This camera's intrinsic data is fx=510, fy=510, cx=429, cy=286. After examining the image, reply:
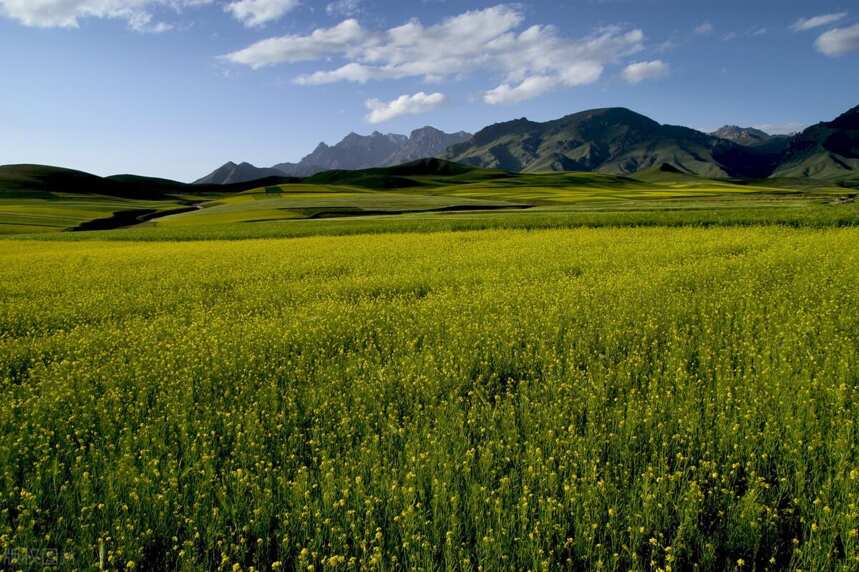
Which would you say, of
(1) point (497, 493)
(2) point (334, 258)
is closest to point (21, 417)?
(1) point (497, 493)

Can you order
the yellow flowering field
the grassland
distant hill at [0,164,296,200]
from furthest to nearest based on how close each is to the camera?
distant hill at [0,164,296,200] → the grassland → the yellow flowering field

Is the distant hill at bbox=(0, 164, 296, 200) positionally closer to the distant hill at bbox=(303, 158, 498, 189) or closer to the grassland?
the grassland

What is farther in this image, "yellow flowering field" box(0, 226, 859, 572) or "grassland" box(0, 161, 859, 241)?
"grassland" box(0, 161, 859, 241)

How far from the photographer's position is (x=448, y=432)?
583 centimetres

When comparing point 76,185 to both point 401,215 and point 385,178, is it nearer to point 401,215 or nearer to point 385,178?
point 385,178

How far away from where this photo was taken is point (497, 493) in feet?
15.8

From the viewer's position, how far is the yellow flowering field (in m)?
4.20

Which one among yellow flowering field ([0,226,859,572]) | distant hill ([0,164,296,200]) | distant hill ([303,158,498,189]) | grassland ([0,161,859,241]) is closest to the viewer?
yellow flowering field ([0,226,859,572])

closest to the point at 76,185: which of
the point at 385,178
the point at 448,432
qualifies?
the point at 385,178

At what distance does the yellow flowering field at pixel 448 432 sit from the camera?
4.20m

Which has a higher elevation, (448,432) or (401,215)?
(401,215)

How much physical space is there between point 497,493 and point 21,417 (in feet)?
21.4

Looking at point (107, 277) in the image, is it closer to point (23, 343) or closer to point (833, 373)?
point (23, 343)

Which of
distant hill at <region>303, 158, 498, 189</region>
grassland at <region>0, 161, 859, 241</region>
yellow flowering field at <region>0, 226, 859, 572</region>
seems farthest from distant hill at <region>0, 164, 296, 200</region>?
yellow flowering field at <region>0, 226, 859, 572</region>
